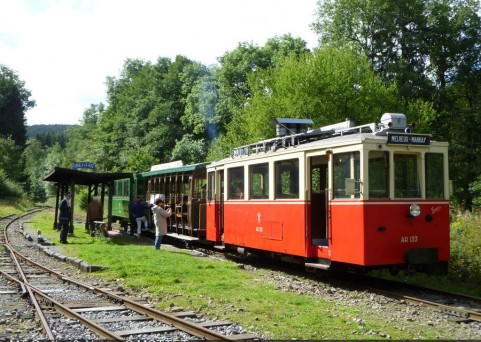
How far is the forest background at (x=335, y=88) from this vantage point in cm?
2866

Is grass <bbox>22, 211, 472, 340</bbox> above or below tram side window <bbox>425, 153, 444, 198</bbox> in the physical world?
below

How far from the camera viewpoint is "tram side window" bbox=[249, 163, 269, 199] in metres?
12.5

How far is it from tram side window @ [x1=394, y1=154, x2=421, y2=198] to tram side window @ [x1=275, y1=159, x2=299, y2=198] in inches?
82.9

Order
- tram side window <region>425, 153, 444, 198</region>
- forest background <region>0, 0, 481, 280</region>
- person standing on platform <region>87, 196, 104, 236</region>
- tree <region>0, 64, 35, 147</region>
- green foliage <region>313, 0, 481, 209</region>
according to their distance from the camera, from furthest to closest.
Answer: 1. tree <region>0, 64, 35, 147</region>
2. green foliage <region>313, 0, 481, 209</region>
3. forest background <region>0, 0, 481, 280</region>
4. person standing on platform <region>87, 196, 104, 236</region>
5. tram side window <region>425, 153, 444, 198</region>

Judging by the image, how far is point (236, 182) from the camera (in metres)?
14.1

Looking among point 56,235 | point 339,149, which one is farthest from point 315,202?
point 56,235

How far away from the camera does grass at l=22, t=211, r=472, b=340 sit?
7.09 metres

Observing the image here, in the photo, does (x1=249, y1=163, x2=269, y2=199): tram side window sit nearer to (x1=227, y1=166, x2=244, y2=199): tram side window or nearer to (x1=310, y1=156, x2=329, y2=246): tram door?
(x1=227, y1=166, x2=244, y2=199): tram side window

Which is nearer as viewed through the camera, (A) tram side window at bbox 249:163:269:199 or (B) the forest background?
(A) tram side window at bbox 249:163:269:199

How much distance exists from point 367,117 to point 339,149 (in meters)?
19.8

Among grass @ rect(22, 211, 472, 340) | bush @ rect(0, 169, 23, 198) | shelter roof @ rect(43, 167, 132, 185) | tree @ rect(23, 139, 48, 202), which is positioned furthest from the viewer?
tree @ rect(23, 139, 48, 202)

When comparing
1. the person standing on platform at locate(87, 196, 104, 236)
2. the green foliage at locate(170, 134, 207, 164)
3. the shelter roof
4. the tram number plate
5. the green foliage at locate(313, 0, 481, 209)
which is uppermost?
the green foliage at locate(313, 0, 481, 209)

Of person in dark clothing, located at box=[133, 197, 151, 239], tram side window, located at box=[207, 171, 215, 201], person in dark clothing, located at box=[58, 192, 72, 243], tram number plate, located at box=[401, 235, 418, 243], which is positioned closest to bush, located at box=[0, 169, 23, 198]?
person in dark clothing, located at box=[133, 197, 151, 239]

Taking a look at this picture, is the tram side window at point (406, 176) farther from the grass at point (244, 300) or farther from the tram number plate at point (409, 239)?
the grass at point (244, 300)
